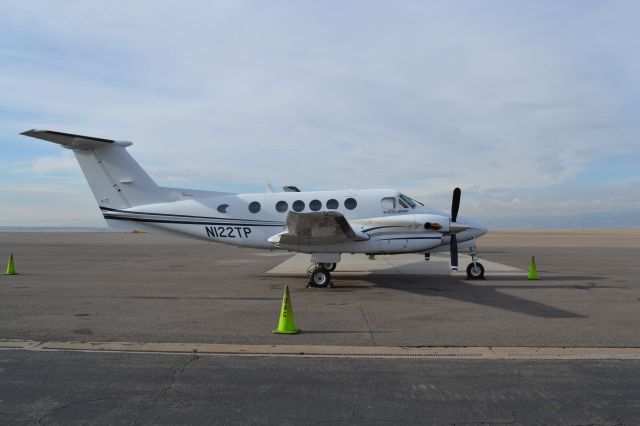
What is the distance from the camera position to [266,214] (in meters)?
16.9

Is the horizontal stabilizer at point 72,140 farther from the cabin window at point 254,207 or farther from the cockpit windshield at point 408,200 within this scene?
the cockpit windshield at point 408,200

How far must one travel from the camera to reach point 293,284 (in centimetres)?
1620

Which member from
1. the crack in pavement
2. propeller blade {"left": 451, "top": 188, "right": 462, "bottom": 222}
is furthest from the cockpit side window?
the crack in pavement

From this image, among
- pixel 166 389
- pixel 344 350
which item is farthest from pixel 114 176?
pixel 166 389

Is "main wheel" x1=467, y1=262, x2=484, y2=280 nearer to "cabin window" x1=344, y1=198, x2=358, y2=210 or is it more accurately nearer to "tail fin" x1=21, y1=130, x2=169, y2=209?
"cabin window" x1=344, y1=198, x2=358, y2=210

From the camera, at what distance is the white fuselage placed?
616 inches

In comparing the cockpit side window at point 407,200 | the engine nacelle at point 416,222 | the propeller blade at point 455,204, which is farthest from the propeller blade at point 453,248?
the cockpit side window at point 407,200

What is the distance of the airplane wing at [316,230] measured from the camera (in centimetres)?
1398

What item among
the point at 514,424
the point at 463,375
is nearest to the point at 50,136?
the point at 463,375

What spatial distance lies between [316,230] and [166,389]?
9.51 meters

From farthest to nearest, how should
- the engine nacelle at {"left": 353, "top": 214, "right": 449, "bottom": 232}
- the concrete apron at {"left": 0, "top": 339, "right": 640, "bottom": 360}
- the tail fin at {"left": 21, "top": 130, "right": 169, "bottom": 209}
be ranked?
the tail fin at {"left": 21, "top": 130, "right": 169, "bottom": 209}
the engine nacelle at {"left": 353, "top": 214, "right": 449, "bottom": 232}
the concrete apron at {"left": 0, "top": 339, "right": 640, "bottom": 360}

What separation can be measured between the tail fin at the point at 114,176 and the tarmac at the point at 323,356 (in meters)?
3.79

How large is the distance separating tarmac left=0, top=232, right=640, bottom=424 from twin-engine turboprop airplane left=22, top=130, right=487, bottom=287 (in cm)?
176

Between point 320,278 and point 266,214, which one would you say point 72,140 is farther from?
point 320,278
